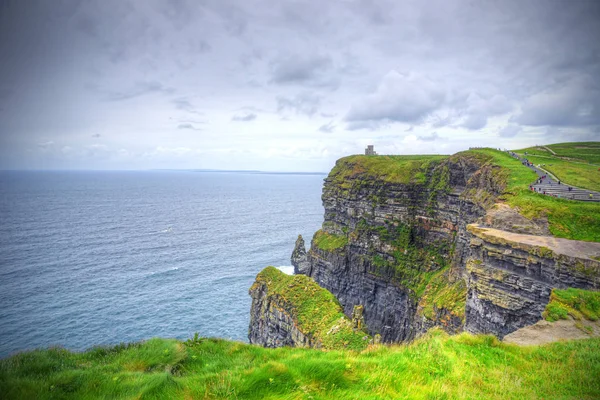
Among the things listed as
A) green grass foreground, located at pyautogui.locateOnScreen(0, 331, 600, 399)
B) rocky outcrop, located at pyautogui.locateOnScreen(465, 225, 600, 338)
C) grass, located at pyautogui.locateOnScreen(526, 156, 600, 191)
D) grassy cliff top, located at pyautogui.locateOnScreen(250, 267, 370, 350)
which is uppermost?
grass, located at pyautogui.locateOnScreen(526, 156, 600, 191)

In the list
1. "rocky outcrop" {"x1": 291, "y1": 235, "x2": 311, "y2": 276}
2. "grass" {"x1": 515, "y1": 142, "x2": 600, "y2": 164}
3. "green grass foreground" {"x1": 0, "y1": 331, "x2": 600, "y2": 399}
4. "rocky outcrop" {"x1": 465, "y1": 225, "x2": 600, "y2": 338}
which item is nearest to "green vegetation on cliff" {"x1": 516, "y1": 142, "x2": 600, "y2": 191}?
"grass" {"x1": 515, "y1": 142, "x2": 600, "y2": 164}

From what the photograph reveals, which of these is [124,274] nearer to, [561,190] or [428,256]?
[428,256]

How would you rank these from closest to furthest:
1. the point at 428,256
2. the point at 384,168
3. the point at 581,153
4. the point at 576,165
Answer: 1. the point at 576,165
2. the point at 428,256
3. the point at 581,153
4. the point at 384,168

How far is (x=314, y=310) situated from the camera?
Answer: 26.1m

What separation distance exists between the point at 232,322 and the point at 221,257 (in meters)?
31.4

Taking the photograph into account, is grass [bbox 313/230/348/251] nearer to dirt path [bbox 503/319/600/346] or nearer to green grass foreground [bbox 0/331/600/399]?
dirt path [bbox 503/319/600/346]

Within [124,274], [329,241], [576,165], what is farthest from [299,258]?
[576,165]

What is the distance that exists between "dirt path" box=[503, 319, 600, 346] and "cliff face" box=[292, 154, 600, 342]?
659cm

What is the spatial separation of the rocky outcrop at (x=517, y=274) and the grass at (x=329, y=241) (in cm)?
3444

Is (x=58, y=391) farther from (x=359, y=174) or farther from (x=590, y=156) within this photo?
(x=590, y=156)

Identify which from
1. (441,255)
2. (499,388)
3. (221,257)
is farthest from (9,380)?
(221,257)

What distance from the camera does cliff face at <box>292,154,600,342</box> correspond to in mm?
20906

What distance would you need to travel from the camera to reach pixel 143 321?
4975 centimetres

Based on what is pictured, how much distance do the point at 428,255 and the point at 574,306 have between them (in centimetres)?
3170
